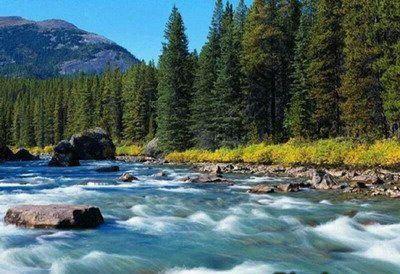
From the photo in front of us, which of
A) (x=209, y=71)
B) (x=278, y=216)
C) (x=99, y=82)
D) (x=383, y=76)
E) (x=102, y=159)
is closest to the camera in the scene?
(x=278, y=216)

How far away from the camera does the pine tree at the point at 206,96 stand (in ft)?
184

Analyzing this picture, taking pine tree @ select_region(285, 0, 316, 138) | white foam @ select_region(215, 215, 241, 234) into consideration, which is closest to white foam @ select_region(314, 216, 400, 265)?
white foam @ select_region(215, 215, 241, 234)

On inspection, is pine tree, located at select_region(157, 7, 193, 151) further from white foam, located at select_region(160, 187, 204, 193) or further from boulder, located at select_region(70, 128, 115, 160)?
white foam, located at select_region(160, 187, 204, 193)

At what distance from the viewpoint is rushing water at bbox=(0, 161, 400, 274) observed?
11.5m

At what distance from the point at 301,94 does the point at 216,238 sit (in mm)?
39396

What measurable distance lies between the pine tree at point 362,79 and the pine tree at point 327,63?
166 inches

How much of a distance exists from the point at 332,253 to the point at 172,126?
5035cm

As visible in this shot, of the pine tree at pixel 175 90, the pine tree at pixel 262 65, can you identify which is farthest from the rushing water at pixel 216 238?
the pine tree at pixel 175 90

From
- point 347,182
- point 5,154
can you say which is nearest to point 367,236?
point 347,182

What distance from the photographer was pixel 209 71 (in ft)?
201

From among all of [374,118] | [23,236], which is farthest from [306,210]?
[374,118]

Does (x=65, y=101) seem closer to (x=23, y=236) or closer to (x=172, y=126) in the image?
(x=172, y=126)

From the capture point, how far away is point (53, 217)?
1486cm

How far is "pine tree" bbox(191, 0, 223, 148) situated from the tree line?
0.13 meters
